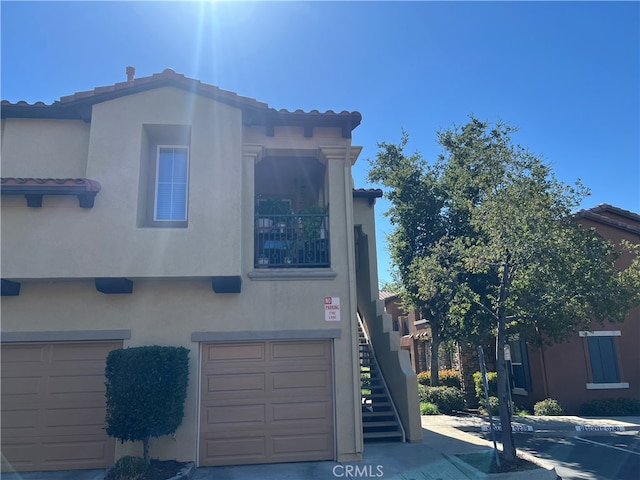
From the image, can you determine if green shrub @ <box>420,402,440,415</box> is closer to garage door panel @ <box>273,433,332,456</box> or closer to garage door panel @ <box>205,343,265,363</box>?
garage door panel @ <box>273,433,332,456</box>

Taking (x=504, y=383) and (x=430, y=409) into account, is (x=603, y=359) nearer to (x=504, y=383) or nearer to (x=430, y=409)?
(x=430, y=409)

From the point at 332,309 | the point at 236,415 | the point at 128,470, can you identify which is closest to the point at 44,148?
the point at 128,470

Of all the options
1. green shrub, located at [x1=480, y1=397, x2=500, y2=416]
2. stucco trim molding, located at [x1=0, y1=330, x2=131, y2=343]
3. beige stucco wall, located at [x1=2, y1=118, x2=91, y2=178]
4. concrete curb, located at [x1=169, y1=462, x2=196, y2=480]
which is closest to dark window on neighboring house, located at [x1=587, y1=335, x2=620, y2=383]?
green shrub, located at [x1=480, y1=397, x2=500, y2=416]

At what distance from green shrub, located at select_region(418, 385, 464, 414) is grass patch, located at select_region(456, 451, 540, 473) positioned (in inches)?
282

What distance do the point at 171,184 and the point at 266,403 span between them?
15.0 ft

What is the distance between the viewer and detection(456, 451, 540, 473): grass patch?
7.89m

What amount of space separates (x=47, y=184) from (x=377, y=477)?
747cm

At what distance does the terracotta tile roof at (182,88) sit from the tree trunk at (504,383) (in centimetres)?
424

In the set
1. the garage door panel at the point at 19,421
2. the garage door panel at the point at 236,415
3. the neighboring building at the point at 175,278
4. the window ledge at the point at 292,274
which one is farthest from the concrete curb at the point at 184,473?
the window ledge at the point at 292,274

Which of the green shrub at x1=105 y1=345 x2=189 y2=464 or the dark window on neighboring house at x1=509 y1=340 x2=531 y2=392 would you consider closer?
the green shrub at x1=105 y1=345 x2=189 y2=464

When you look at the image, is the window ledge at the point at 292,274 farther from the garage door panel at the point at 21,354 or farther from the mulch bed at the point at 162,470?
the garage door panel at the point at 21,354

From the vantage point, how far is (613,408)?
14844 millimetres

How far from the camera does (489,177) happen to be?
9.66m

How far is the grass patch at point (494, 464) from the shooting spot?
7.89 metres
